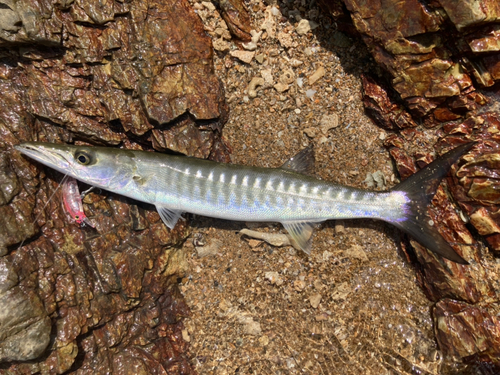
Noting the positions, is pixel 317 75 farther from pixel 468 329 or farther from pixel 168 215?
pixel 468 329

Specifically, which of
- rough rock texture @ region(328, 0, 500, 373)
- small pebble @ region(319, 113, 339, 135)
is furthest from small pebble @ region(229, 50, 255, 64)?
small pebble @ region(319, 113, 339, 135)

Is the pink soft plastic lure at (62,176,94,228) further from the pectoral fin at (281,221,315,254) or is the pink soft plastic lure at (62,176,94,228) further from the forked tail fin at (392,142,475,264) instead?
the forked tail fin at (392,142,475,264)

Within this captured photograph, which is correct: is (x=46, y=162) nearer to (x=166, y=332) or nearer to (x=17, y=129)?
(x=17, y=129)

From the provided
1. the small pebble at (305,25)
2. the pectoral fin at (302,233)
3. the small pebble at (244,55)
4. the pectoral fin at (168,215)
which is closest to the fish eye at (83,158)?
the pectoral fin at (168,215)

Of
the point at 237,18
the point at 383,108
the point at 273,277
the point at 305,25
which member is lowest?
the point at 273,277

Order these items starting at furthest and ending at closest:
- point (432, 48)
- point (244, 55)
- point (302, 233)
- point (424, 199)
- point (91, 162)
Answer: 1. point (244, 55)
2. point (302, 233)
3. point (91, 162)
4. point (424, 199)
5. point (432, 48)

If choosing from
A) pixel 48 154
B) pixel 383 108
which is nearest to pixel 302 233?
pixel 383 108
